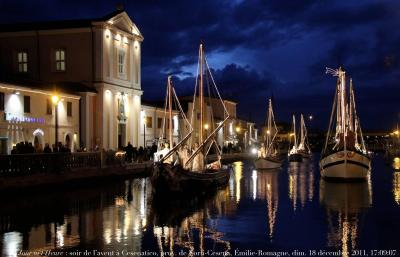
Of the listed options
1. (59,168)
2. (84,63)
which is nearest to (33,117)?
(59,168)

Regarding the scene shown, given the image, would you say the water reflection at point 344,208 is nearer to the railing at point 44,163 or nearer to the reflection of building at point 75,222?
the reflection of building at point 75,222

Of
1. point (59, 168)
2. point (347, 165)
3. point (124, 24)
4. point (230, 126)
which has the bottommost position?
point (347, 165)

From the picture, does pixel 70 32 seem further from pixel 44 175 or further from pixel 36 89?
pixel 44 175

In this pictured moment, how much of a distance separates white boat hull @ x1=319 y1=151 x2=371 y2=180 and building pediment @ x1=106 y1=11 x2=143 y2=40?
2652cm

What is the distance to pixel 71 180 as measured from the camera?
42.3 m

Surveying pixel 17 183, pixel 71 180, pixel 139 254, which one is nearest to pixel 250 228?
pixel 139 254

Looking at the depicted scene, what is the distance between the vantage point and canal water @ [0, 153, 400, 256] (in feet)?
65.8

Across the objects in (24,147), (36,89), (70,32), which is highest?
(70,32)

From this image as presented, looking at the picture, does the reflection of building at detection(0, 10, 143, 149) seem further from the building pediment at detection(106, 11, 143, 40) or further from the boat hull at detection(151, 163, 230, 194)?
the boat hull at detection(151, 163, 230, 194)

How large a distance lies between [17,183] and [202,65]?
14.0 metres

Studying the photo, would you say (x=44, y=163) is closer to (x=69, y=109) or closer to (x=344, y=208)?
(x=69, y=109)

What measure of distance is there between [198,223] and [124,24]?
44.2 metres

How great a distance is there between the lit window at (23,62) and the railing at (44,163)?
2113 centimetres

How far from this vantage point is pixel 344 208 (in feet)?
104
